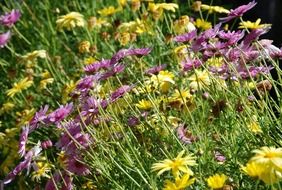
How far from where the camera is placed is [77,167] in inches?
87.4

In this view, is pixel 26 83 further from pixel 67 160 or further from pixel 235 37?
pixel 235 37

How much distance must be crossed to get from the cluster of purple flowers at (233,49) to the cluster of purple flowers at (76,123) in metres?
0.17

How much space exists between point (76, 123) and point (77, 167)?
0.46 feet

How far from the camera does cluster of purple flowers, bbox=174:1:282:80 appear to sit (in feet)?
7.02

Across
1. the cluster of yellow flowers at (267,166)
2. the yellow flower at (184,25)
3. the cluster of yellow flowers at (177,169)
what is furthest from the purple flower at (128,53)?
the cluster of yellow flowers at (267,166)

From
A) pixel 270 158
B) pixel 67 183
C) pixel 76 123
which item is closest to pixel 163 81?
pixel 76 123

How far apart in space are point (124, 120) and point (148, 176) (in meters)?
0.46

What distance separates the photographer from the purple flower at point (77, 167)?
2.21 meters

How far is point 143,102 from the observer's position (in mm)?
2271

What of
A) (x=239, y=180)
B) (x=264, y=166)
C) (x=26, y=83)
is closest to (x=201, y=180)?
(x=239, y=180)

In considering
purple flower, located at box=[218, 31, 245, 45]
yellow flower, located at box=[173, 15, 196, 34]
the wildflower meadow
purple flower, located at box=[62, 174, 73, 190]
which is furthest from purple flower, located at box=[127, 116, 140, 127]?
yellow flower, located at box=[173, 15, 196, 34]

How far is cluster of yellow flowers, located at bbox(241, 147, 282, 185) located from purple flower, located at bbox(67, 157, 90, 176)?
815 millimetres

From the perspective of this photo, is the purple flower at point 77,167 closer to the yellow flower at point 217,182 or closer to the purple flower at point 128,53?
the purple flower at point 128,53

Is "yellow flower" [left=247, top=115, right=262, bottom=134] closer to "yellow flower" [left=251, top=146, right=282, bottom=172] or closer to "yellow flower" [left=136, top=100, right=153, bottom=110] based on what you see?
"yellow flower" [left=136, top=100, right=153, bottom=110]
